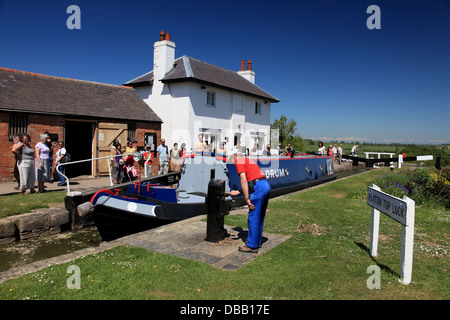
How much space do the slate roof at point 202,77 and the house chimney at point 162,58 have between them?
13.3 inches

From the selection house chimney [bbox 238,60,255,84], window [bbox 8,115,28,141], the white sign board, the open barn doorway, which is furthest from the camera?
house chimney [bbox 238,60,255,84]

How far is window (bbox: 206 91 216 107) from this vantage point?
1999cm

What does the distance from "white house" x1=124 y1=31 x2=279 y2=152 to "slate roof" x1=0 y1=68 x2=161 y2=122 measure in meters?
1.41

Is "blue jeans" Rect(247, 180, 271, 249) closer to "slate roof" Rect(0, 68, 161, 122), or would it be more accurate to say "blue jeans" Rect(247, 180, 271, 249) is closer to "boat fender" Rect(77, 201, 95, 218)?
"boat fender" Rect(77, 201, 95, 218)

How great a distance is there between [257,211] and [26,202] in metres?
6.63

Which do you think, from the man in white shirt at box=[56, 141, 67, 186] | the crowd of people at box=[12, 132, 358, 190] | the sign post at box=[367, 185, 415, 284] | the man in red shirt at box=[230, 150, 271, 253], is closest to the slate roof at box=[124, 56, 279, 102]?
the crowd of people at box=[12, 132, 358, 190]

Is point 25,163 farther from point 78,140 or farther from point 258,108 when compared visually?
point 258,108

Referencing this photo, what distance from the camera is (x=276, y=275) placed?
4.21 m

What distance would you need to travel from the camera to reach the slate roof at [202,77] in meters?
18.6

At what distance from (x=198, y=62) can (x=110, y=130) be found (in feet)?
28.9

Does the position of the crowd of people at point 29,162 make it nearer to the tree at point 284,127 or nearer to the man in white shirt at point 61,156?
the man in white shirt at point 61,156

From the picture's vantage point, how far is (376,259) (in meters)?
4.81

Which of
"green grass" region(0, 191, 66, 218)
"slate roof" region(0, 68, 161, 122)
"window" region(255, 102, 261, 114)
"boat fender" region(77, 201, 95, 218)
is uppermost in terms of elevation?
"window" region(255, 102, 261, 114)

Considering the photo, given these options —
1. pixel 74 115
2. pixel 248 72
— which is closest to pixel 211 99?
pixel 248 72
